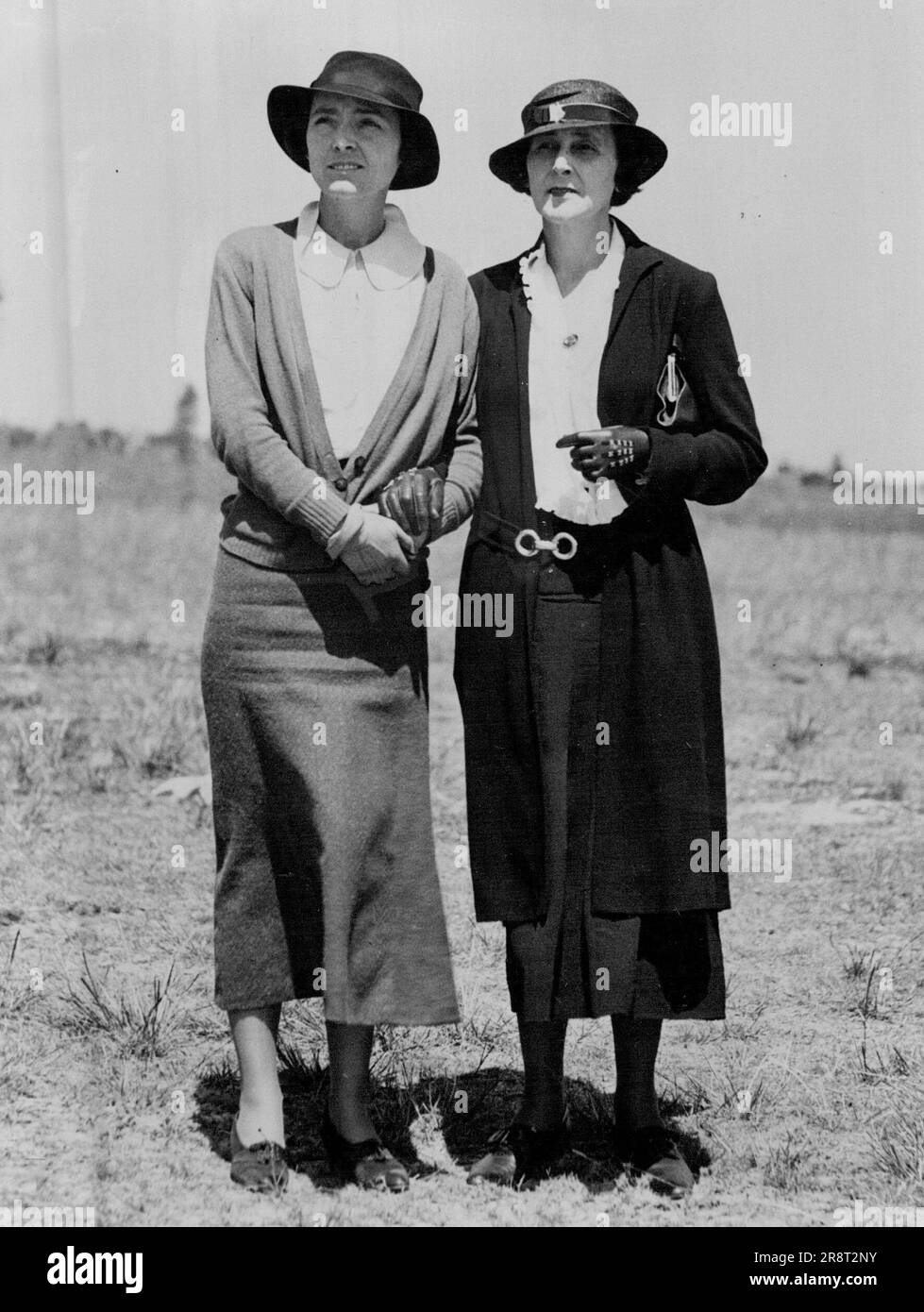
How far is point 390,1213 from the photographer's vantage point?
3.97 metres

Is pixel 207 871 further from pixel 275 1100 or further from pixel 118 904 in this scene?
pixel 275 1100

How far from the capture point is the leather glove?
3896mm

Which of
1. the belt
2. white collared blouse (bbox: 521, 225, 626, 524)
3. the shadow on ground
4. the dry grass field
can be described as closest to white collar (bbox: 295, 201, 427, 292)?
white collared blouse (bbox: 521, 225, 626, 524)

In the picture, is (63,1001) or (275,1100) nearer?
(275,1100)

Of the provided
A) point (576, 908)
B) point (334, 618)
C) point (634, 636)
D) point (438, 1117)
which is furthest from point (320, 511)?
point (438, 1117)

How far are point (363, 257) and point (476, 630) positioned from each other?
A: 2.70ft

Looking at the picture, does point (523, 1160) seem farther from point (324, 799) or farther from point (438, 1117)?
point (324, 799)

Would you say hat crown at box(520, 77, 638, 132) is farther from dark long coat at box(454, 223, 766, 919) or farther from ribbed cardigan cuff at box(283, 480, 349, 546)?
ribbed cardigan cuff at box(283, 480, 349, 546)

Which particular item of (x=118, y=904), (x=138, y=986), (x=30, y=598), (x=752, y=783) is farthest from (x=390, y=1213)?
(x=30, y=598)

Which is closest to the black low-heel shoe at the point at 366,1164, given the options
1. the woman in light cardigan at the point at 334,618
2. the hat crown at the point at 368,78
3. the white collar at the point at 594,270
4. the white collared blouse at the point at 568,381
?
the woman in light cardigan at the point at 334,618

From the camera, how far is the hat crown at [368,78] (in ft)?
12.9

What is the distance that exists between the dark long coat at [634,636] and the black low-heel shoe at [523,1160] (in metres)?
0.50

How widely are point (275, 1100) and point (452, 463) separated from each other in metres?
1.40

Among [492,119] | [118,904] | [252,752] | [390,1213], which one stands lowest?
[390,1213]
